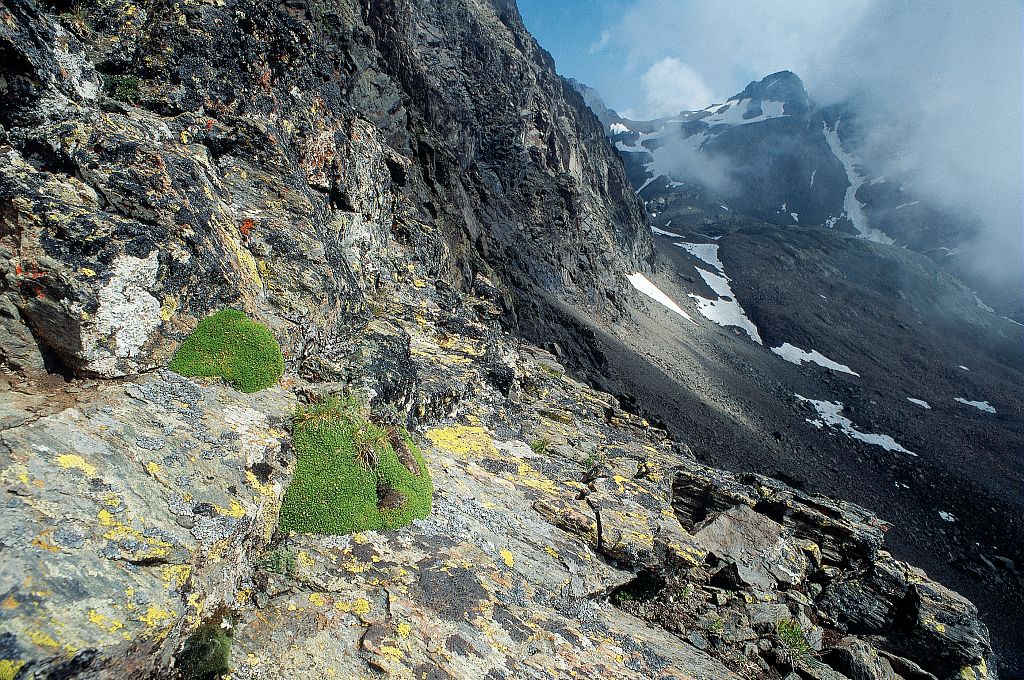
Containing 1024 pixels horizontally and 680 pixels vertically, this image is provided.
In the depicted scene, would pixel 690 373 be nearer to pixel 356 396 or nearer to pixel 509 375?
pixel 509 375

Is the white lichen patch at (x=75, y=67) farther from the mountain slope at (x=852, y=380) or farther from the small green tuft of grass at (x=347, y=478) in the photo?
the mountain slope at (x=852, y=380)

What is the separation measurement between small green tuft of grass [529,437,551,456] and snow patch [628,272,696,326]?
6703cm

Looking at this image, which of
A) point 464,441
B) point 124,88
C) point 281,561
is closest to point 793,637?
point 464,441

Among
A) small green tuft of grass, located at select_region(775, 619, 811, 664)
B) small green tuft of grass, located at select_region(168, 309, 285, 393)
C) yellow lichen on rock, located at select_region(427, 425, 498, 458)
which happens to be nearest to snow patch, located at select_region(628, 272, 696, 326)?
small green tuft of grass, located at select_region(775, 619, 811, 664)

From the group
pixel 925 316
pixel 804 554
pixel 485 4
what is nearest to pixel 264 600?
pixel 804 554

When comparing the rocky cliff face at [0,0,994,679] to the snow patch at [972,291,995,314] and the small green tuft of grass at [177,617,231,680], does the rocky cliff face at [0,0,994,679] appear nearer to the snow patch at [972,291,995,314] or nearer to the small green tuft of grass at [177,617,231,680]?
the small green tuft of grass at [177,617,231,680]

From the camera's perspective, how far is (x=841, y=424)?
5756 cm

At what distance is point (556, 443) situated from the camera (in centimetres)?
1591

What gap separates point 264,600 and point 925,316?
149 meters

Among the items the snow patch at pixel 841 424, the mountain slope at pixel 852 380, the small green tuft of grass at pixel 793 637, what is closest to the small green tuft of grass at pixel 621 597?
the small green tuft of grass at pixel 793 637

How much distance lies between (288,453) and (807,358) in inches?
3388

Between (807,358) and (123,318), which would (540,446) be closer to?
(123,318)

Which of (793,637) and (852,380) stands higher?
(852,380)

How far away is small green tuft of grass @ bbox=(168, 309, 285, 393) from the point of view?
7.86m
